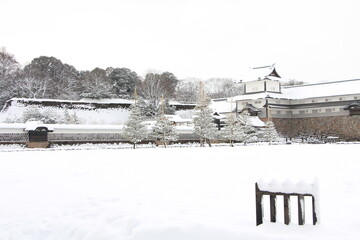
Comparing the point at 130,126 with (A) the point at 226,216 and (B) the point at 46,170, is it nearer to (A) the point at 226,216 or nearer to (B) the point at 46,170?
(B) the point at 46,170

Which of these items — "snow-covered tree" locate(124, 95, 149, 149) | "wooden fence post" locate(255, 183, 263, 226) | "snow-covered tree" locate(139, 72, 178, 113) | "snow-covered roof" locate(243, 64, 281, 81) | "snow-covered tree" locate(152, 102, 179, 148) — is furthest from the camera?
"snow-covered tree" locate(139, 72, 178, 113)

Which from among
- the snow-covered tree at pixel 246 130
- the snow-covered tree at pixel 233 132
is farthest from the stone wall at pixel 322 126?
the snow-covered tree at pixel 233 132

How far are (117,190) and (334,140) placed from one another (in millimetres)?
36950

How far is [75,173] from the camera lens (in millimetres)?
10539

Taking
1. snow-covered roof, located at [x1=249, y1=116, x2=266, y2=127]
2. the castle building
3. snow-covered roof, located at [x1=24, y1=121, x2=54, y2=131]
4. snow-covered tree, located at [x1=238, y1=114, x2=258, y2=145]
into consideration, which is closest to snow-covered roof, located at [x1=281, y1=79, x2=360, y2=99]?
the castle building

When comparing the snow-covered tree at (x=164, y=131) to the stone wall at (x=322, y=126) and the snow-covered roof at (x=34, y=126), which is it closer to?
the snow-covered roof at (x=34, y=126)

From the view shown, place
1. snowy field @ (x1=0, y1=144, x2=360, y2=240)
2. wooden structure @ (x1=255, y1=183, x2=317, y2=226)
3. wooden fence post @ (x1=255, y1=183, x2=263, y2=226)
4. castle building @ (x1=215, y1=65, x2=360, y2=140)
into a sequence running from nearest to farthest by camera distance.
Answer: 1. wooden structure @ (x1=255, y1=183, x2=317, y2=226)
2. snowy field @ (x1=0, y1=144, x2=360, y2=240)
3. wooden fence post @ (x1=255, y1=183, x2=263, y2=226)
4. castle building @ (x1=215, y1=65, x2=360, y2=140)

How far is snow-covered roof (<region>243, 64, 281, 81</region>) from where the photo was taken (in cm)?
4728

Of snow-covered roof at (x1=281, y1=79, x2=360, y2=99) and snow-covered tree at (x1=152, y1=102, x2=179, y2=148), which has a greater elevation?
snow-covered roof at (x1=281, y1=79, x2=360, y2=99)

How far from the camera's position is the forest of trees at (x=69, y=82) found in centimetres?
4547

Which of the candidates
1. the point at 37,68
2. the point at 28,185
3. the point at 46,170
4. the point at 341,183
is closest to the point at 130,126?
the point at 46,170

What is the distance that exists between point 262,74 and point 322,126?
10.3 meters

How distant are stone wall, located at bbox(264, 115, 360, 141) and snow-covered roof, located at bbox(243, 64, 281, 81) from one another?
5902mm

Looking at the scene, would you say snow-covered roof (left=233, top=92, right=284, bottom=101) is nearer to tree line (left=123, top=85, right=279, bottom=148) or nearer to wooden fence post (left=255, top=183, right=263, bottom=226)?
tree line (left=123, top=85, right=279, bottom=148)
